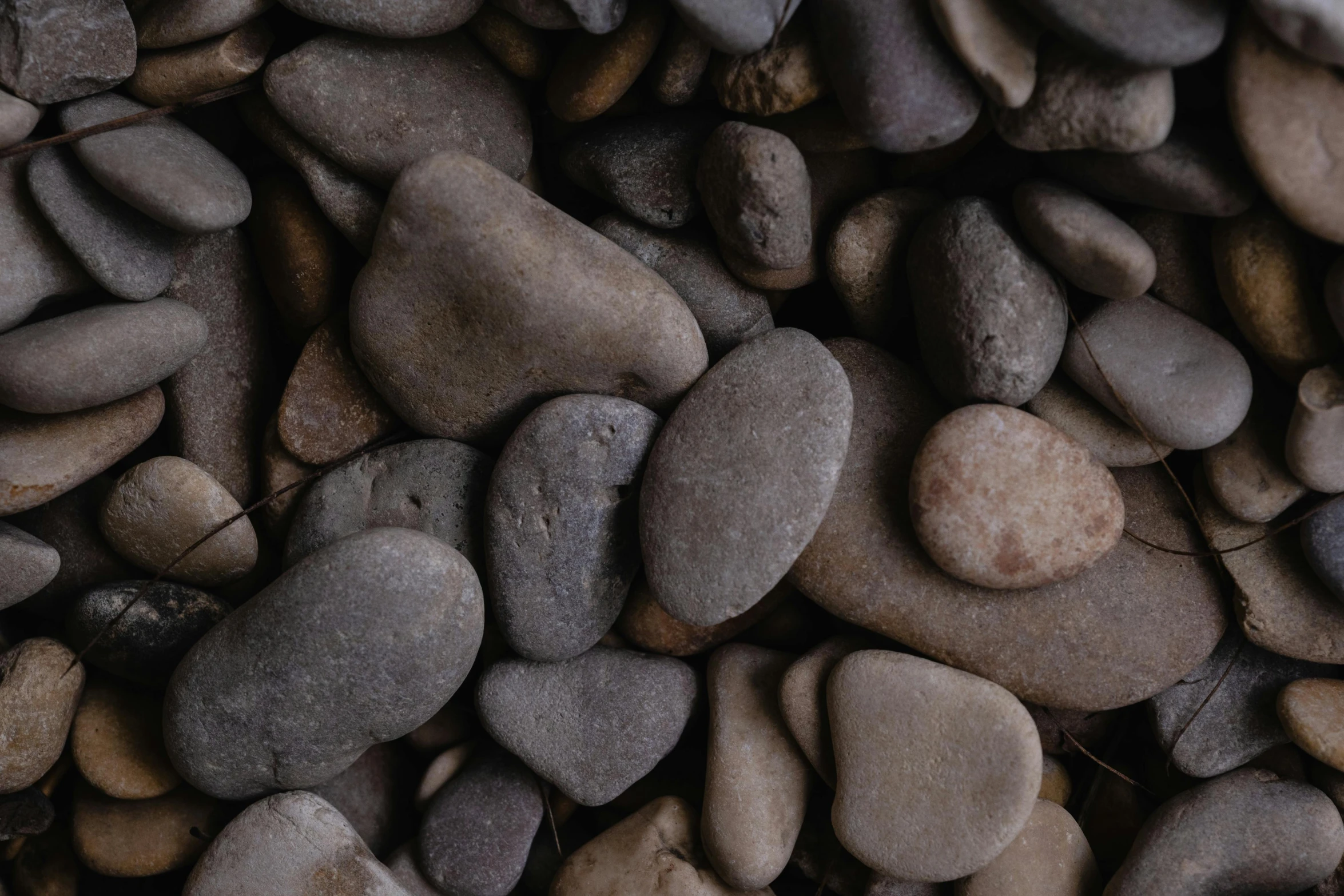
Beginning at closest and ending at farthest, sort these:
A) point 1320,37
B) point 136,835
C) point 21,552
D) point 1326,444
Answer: point 1320,37 → point 1326,444 → point 21,552 → point 136,835

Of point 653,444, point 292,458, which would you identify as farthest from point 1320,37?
point 292,458

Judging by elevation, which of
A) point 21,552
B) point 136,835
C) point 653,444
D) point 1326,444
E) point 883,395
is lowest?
point 136,835

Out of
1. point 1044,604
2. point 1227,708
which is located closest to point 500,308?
point 1044,604

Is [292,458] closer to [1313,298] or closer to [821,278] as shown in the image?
[821,278]

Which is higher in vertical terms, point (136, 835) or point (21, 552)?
point (21, 552)

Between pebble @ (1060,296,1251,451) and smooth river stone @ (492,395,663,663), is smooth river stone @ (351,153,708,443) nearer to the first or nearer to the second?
smooth river stone @ (492,395,663,663)

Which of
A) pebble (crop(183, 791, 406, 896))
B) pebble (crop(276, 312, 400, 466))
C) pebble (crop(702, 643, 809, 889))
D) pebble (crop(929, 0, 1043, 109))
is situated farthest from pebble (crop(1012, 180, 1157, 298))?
pebble (crop(183, 791, 406, 896))

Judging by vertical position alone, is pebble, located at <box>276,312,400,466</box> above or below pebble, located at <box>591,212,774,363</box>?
below
